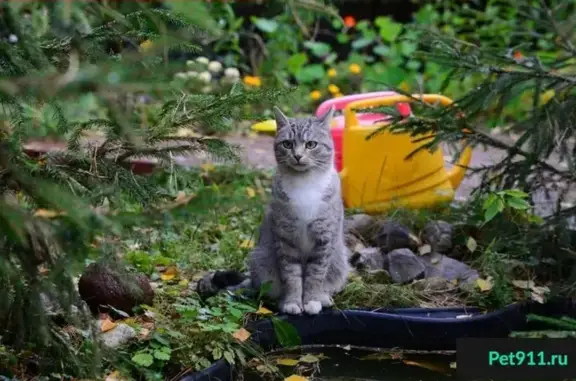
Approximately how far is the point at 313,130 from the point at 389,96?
0.91 meters

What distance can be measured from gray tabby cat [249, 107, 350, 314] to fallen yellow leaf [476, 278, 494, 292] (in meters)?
0.53

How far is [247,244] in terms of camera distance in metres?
Result: 3.44

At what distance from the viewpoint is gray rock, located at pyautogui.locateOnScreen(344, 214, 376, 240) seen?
3.58 m

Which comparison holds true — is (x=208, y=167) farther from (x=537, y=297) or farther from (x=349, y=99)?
(x=537, y=297)

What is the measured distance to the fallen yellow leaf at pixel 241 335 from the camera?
246cm

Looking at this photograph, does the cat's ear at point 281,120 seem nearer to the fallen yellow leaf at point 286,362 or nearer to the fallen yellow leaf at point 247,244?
the fallen yellow leaf at point 247,244

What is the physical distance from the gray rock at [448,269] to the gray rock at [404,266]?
0.06 m

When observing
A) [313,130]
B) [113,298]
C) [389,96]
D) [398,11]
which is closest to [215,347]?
[113,298]

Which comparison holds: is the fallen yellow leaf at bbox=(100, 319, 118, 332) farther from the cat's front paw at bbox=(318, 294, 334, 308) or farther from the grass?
the cat's front paw at bbox=(318, 294, 334, 308)

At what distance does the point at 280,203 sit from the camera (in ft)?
9.45

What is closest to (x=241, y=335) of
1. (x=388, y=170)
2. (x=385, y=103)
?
(x=388, y=170)

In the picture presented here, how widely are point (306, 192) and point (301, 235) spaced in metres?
0.16

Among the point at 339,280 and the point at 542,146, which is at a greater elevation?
the point at 542,146

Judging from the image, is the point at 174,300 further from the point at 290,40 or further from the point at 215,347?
the point at 290,40
